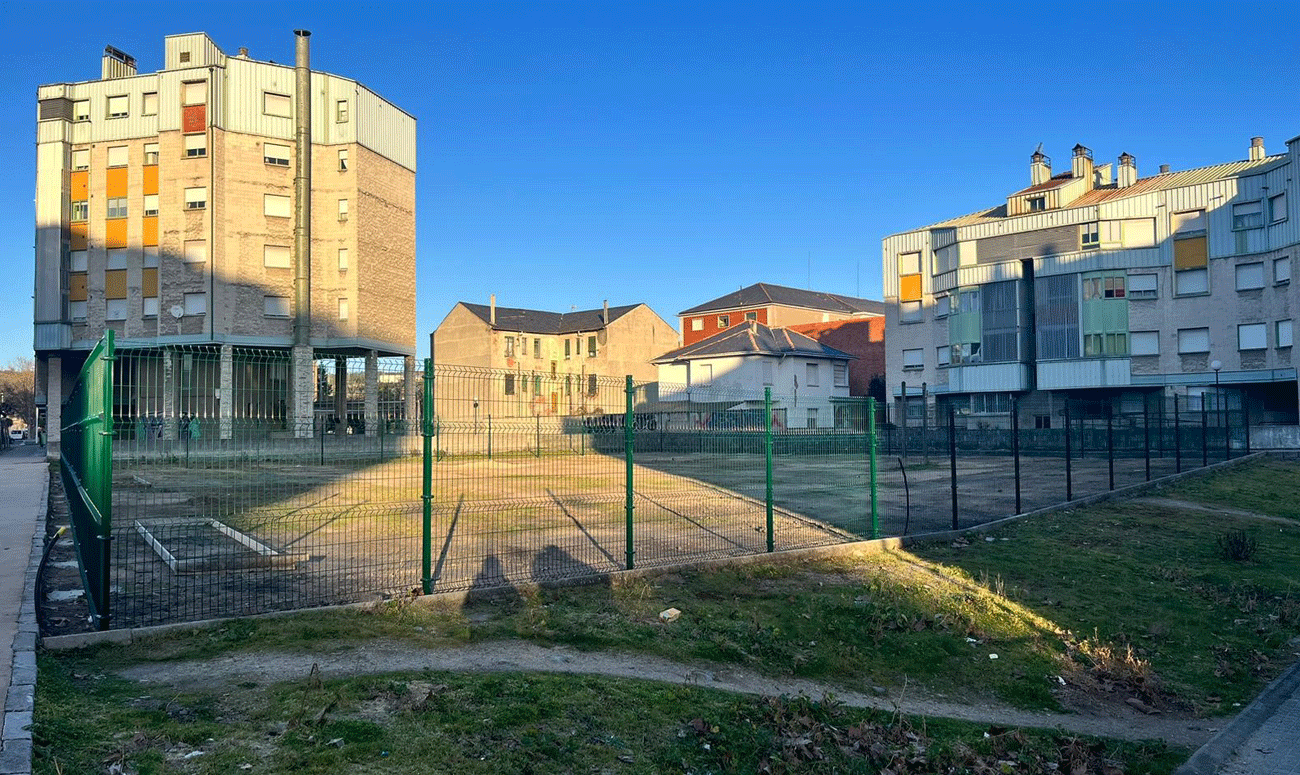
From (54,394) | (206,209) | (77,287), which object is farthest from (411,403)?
(54,394)

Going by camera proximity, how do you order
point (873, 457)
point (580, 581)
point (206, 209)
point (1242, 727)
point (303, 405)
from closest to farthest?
1. point (1242, 727)
2. point (303, 405)
3. point (580, 581)
4. point (873, 457)
5. point (206, 209)

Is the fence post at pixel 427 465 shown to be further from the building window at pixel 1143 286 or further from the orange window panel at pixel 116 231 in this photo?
the building window at pixel 1143 286

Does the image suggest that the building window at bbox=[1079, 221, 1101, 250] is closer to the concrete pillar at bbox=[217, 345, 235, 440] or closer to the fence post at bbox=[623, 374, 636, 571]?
the fence post at bbox=[623, 374, 636, 571]

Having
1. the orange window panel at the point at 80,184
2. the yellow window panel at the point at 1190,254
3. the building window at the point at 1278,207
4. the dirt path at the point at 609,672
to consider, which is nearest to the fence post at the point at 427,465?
the dirt path at the point at 609,672

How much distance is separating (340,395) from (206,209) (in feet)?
133

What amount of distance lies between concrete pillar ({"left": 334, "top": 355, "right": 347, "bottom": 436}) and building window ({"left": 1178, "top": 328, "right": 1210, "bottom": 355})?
47.6 m

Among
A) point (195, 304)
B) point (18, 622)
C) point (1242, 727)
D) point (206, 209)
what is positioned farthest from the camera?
point (206, 209)

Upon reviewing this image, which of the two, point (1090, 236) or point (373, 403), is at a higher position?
point (1090, 236)

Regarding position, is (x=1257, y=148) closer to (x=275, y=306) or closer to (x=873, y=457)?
(x=873, y=457)

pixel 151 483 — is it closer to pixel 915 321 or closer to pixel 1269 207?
pixel 1269 207

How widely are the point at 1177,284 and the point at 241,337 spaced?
160 ft

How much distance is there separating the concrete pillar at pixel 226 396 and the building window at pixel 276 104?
4275cm

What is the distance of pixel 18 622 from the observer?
23.0 ft

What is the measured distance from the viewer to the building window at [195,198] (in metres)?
44.8
